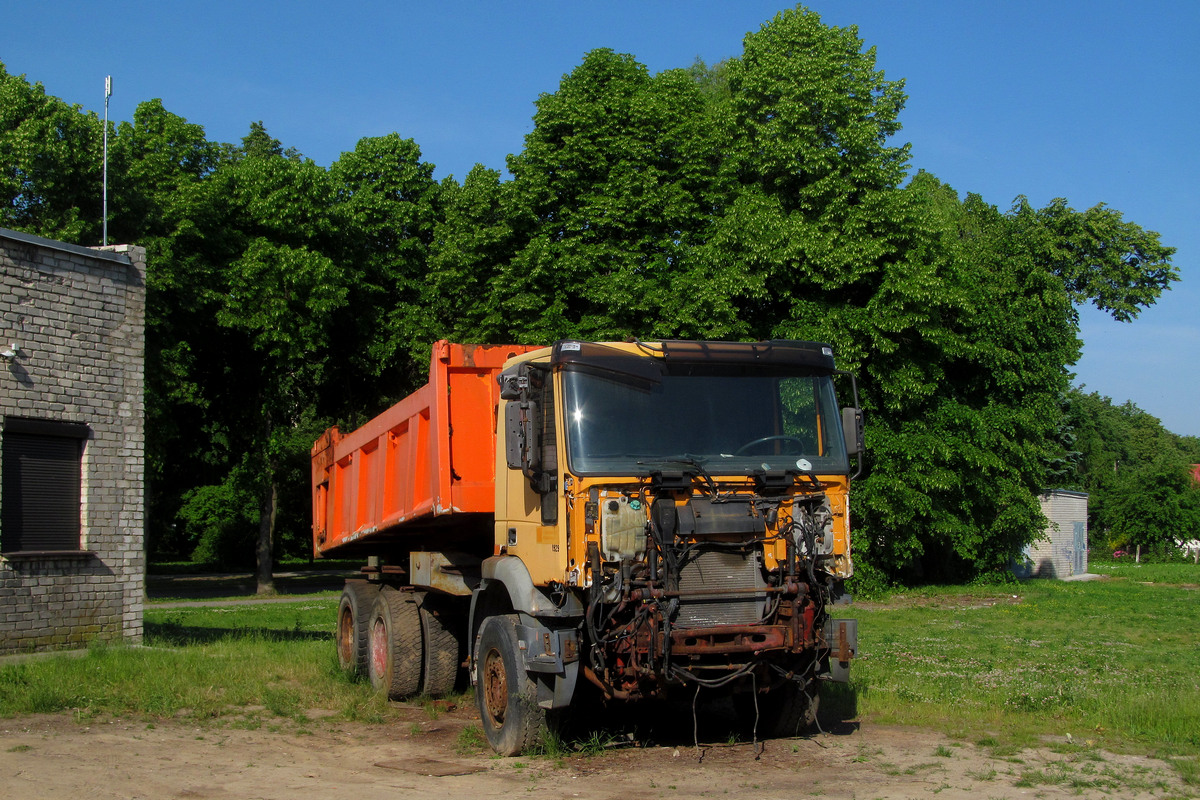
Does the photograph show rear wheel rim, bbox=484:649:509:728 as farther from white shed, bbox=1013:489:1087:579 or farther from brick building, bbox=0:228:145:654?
white shed, bbox=1013:489:1087:579

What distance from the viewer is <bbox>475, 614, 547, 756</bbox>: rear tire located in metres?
7.88

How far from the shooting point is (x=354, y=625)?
41.4 ft

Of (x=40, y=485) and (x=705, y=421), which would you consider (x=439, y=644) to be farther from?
(x=40, y=485)

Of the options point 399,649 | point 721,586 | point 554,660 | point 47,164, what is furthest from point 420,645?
point 47,164

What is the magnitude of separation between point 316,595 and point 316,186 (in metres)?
12.7

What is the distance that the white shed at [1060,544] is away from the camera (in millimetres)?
38969

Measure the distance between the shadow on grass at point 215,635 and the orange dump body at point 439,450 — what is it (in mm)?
4437

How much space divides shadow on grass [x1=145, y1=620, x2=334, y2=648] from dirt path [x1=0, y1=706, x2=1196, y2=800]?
19.6 feet

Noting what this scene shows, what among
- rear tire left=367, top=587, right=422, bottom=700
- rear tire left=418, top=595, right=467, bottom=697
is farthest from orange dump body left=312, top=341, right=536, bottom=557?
rear tire left=418, top=595, right=467, bottom=697

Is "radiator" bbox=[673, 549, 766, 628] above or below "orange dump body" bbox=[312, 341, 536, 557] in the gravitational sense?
below

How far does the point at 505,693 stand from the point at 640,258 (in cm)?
1694

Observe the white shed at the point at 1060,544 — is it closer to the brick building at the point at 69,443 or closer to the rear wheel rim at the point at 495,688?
the brick building at the point at 69,443

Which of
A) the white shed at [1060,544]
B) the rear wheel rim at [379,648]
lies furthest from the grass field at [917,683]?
the white shed at [1060,544]

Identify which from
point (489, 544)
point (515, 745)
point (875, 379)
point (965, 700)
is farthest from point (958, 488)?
point (515, 745)
